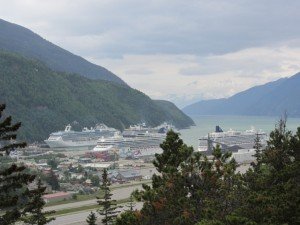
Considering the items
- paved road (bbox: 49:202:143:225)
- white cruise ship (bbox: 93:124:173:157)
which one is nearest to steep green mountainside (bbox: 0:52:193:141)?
white cruise ship (bbox: 93:124:173:157)

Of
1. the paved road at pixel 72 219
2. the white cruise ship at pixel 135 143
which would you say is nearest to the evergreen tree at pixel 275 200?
the paved road at pixel 72 219

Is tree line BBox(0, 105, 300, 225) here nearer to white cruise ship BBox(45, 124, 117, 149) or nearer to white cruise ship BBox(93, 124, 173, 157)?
white cruise ship BBox(93, 124, 173, 157)

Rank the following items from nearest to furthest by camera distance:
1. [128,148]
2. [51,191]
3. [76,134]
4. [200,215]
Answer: [200,215], [51,191], [128,148], [76,134]

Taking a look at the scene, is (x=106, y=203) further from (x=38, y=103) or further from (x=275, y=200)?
(x=38, y=103)

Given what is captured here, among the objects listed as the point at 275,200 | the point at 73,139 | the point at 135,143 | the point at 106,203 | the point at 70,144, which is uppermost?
the point at 275,200

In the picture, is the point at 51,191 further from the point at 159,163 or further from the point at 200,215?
the point at 200,215

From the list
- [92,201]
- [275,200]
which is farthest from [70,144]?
[275,200]

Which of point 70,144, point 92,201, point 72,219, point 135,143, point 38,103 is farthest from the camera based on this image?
point 38,103

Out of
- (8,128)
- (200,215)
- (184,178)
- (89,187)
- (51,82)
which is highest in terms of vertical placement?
(51,82)

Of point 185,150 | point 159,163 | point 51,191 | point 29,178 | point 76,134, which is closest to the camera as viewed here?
point 29,178

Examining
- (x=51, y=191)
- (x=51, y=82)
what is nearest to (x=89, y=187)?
(x=51, y=191)

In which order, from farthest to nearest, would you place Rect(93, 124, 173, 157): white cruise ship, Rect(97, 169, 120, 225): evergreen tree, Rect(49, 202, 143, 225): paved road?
Rect(93, 124, 173, 157): white cruise ship → Rect(49, 202, 143, 225): paved road → Rect(97, 169, 120, 225): evergreen tree
